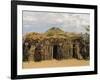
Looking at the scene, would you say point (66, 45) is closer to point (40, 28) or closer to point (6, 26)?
point (40, 28)

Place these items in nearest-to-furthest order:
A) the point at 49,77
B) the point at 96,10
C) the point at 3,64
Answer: the point at 3,64 → the point at 49,77 → the point at 96,10

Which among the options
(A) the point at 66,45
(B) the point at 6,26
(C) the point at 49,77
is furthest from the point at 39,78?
(B) the point at 6,26

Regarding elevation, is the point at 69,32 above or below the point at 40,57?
above

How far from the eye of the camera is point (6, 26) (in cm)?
190

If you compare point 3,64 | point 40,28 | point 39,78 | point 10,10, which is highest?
point 10,10

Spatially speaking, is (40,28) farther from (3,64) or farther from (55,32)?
(3,64)

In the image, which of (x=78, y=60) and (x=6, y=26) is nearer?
(x=6, y=26)

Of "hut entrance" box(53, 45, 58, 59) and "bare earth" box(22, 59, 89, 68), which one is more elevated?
"hut entrance" box(53, 45, 58, 59)

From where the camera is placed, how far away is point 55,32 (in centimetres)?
205

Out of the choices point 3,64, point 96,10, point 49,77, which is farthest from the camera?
point 96,10

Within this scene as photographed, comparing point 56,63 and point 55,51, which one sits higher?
point 55,51

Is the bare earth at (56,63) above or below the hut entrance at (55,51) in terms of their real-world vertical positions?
below

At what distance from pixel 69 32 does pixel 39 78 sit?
1.66 ft

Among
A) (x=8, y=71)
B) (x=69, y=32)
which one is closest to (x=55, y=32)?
(x=69, y=32)
